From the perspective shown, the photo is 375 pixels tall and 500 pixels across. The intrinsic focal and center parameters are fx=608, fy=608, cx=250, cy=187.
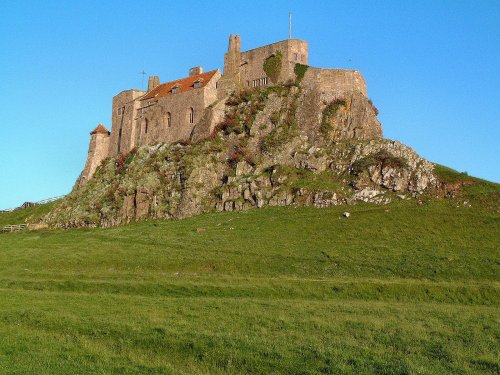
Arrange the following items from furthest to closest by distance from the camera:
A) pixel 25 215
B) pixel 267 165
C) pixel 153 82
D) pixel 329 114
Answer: pixel 153 82 < pixel 25 215 < pixel 329 114 < pixel 267 165

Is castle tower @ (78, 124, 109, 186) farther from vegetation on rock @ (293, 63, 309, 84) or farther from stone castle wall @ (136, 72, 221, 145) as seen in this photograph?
vegetation on rock @ (293, 63, 309, 84)

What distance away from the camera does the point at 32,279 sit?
39844 millimetres

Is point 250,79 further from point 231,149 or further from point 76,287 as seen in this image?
point 76,287

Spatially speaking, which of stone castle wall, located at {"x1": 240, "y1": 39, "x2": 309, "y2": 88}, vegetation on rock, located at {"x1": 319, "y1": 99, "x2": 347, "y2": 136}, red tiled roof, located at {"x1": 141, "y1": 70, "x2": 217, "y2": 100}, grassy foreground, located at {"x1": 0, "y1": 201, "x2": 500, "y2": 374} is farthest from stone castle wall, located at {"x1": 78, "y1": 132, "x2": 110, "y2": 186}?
vegetation on rock, located at {"x1": 319, "y1": 99, "x2": 347, "y2": 136}

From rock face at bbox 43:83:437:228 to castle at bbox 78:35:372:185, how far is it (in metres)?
1.06

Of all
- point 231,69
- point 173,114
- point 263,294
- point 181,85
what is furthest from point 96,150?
point 263,294

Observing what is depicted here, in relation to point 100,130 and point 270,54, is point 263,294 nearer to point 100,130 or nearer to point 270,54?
point 270,54

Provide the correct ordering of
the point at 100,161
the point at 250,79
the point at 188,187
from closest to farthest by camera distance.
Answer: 1. the point at 188,187
2. the point at 250,79
3. the point at 100,161

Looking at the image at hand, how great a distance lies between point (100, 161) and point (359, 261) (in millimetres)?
49564

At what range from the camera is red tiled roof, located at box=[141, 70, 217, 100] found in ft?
238

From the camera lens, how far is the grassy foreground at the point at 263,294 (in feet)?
67.3

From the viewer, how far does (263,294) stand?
3366cm

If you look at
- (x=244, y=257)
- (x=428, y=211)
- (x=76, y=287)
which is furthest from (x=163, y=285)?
(x=428, y=211)

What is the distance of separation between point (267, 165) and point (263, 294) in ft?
97.7
